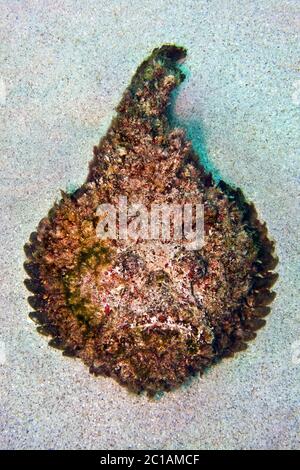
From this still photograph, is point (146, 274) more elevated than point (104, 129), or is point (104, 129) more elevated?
point (104, 129)

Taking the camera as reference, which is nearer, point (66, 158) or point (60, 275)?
point (60, 275)

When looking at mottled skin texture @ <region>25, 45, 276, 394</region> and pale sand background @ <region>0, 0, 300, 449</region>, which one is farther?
pale sand background @ <region>0, 0, 300, 449</region>

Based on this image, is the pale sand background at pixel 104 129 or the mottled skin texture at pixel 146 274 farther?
the pale sand background at pixel 104 129

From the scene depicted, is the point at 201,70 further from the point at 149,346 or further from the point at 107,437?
the point at 107,437

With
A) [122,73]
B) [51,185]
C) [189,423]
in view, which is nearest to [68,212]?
[51,185]

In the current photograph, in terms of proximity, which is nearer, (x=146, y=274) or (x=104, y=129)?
(x=146, y=274)
